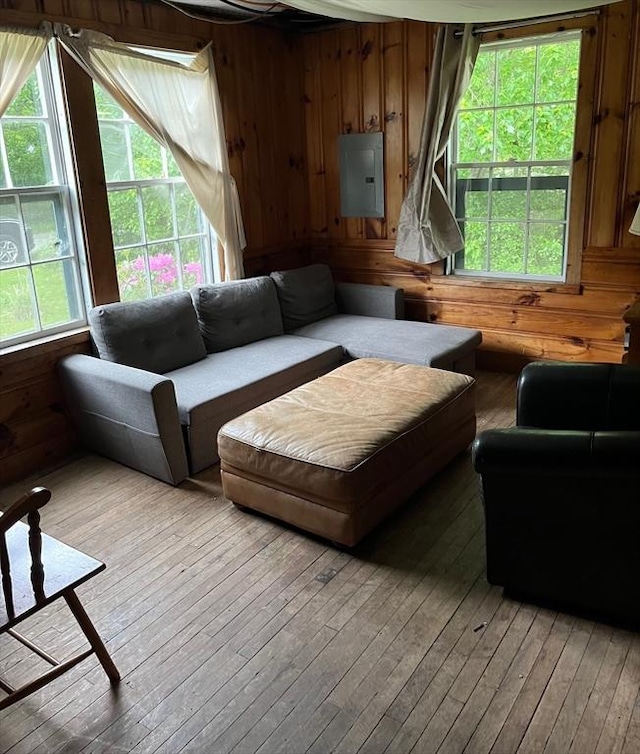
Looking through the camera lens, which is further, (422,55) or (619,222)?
(422,55)

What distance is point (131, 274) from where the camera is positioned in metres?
4.05

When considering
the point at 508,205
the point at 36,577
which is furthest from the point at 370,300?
the point at 36,577

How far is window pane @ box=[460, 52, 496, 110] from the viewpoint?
167 inches

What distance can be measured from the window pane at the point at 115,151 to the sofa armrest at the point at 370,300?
1789 mm

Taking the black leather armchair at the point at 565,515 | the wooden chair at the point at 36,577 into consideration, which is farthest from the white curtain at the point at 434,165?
the wooden chair at the point at 36,577

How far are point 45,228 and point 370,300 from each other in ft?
7.47

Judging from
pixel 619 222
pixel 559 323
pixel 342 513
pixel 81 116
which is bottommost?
pixel 342 513

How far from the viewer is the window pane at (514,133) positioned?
4.21 m

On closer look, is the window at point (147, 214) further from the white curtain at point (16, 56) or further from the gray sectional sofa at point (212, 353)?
the white curtain at point (16, 56)

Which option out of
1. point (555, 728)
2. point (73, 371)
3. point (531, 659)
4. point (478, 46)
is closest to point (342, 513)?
point (531, 659)

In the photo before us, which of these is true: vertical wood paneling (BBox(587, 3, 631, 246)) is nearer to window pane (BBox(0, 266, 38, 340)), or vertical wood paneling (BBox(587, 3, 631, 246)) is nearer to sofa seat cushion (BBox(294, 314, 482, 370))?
sofa seat cushion (BBox(294, 314, 482, 370))

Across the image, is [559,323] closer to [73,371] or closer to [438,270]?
[438,270]

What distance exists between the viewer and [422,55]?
14.4 ft

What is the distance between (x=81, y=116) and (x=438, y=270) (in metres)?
2.55
